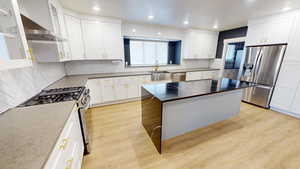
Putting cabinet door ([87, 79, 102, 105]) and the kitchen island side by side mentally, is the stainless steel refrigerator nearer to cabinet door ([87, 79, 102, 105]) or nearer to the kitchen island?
the kitchen island

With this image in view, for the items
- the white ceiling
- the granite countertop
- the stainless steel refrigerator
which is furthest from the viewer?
the stainless steel refrigerator

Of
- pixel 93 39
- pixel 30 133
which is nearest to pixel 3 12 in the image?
pixel 30 133

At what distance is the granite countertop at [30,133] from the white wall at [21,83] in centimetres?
16

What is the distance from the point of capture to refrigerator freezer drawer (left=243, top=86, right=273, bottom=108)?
3109 mm

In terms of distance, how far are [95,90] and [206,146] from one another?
2.89m

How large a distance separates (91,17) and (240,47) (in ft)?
17.9

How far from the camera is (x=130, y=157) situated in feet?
5.56

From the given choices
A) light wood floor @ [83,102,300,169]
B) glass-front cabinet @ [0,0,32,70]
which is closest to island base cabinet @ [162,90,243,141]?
light wood floor @ [83,102,300,169]

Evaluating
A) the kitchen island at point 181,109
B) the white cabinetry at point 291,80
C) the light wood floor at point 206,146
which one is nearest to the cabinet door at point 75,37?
the light wood floor at point 206,146

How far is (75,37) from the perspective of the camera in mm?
2889

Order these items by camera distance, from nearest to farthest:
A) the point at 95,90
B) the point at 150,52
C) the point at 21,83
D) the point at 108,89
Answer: the point at 21,83, the point at 95,90, the point at 108,89, the point at 150,52

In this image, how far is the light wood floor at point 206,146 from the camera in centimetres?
158

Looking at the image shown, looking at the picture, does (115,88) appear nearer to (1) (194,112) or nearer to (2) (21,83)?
(2) (21,83)

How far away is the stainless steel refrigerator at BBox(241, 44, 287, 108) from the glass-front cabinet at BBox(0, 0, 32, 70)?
15.5 feet
